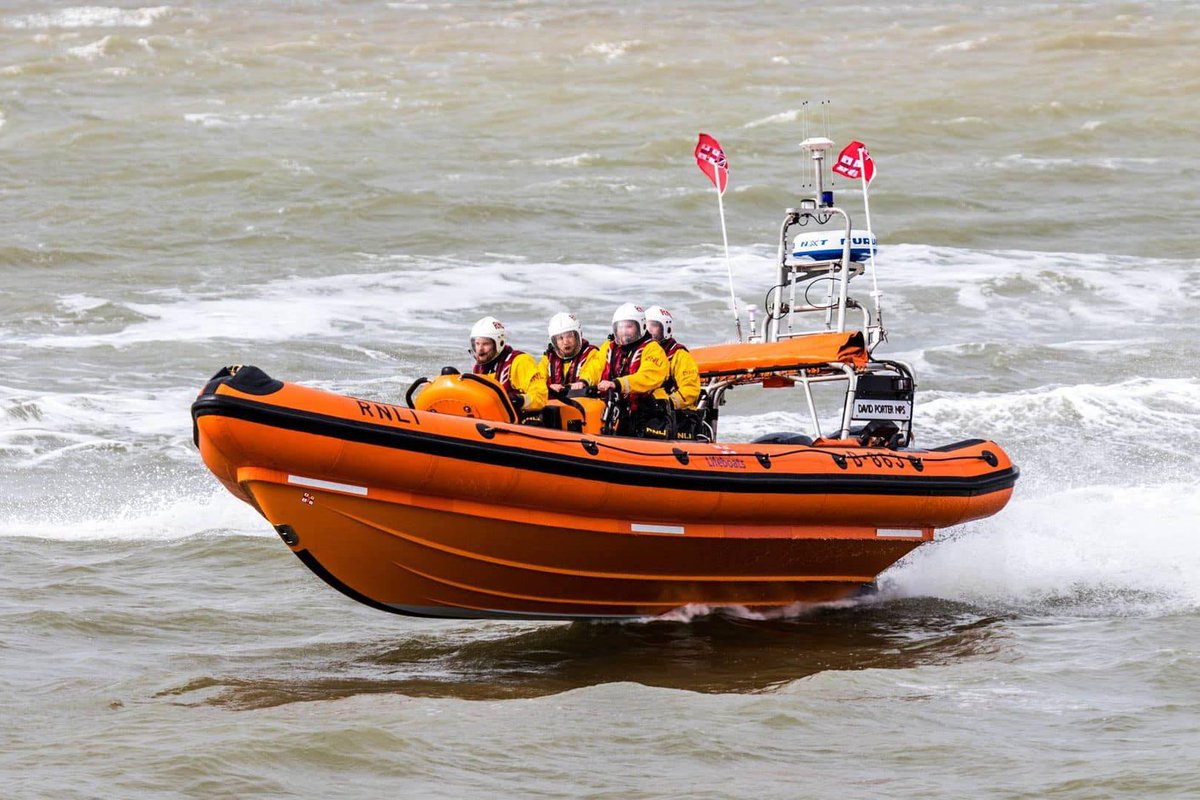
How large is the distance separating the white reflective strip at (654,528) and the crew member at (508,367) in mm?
770

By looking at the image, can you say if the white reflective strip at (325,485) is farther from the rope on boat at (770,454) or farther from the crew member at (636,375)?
the crew member at (636,375)

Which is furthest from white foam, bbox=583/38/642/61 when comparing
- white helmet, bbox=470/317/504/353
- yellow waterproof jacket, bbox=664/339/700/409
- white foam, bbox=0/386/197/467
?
white helmet, bbox=470/317/504/353

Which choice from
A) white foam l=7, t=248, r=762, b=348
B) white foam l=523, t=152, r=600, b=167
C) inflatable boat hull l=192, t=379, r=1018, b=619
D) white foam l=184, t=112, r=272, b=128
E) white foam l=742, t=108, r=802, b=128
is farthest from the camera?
white foam l=742, t=108, r=802, b=128

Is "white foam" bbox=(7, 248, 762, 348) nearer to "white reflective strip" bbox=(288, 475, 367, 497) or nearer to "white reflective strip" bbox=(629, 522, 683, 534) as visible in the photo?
"white reflective strip" bbox=(629, 522, 683, 534)

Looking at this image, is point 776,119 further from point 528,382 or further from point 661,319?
point 528,382

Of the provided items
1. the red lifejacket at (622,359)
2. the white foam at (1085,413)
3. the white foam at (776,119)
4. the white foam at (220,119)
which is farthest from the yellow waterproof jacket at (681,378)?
the white foam at (220,119)

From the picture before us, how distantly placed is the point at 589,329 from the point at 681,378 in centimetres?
641

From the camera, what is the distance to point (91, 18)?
3256 cm

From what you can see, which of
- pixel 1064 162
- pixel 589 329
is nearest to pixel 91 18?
pixel 1064 162

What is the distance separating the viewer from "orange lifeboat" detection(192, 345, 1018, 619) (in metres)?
6.30

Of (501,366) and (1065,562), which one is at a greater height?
(501,366)

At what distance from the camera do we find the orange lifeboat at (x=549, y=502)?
248 inches

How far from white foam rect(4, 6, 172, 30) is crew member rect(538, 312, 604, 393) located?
26.4 meters

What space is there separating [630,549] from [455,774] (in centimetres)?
214
